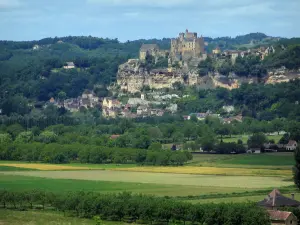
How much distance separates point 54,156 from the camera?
108 meters

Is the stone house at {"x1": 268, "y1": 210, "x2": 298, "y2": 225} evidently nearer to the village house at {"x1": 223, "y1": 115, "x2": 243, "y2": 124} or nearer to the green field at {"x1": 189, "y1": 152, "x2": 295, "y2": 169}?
the green field at {"x1": 189, "y1": 152, "x2": 295, "y2": 169}

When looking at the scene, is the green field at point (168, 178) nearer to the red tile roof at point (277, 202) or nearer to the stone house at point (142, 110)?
the red tile roof at point (277, 202)

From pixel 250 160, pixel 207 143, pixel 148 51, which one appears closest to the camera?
pixel 250 160

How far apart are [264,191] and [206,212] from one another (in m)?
14.0

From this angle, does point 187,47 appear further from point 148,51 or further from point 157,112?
point 157,112

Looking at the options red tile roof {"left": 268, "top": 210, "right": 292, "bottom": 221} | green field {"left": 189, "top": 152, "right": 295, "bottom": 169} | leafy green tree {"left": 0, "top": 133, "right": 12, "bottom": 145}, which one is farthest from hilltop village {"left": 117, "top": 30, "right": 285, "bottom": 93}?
red tile roof {"left": 268, "top": 210, "right": 292, "bottom": 221}

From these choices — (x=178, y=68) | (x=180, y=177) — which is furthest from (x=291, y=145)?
(x=178, y=68)

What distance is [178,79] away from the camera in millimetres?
167375

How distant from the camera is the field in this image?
252 feet

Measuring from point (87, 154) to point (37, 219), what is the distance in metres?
43.3

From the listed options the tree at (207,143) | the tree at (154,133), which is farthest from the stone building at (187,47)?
the tree at (207,143)

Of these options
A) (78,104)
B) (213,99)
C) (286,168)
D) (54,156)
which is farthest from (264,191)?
(78,104)

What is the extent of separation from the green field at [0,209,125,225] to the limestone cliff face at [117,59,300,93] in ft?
320

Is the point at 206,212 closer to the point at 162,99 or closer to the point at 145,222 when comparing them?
the point at 145,222
